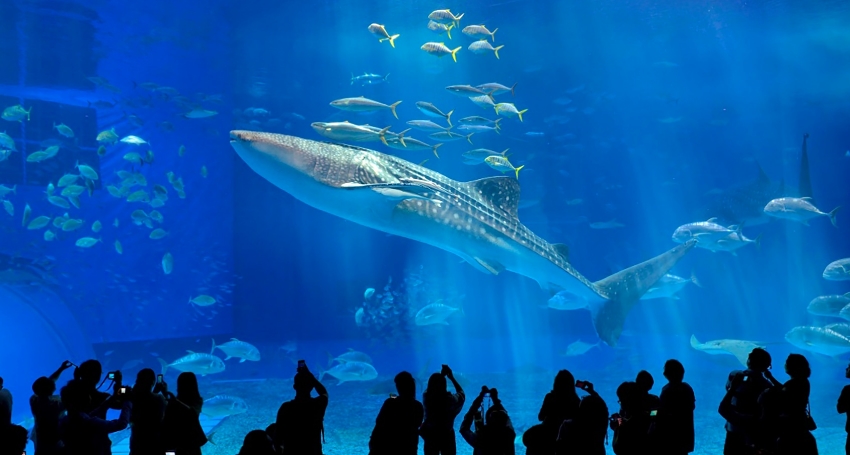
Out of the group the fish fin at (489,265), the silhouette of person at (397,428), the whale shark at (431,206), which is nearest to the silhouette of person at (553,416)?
the silhouette of person at (397,428)

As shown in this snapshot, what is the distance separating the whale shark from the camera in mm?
4543

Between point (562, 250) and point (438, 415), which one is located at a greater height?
point (562, 250)

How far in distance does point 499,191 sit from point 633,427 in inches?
137

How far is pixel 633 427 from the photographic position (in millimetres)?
2506

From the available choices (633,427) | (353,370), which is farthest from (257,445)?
(353,370)

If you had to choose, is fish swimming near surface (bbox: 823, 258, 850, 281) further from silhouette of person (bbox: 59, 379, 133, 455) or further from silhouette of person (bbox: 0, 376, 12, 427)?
silhouette of person (bbox: 0, 376, 12, 427)

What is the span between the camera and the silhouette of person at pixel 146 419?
8.50ft

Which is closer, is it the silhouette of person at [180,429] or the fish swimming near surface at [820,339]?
the silhouette of person at [180,429]

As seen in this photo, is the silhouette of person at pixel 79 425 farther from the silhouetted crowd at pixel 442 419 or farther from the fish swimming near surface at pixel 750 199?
the fish swimming near surface at pixel 750 199

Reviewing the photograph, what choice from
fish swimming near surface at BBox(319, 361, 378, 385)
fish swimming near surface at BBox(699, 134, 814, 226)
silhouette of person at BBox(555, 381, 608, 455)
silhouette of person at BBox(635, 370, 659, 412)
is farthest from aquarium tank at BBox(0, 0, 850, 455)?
silhouette of person at BBox(555, 381, 608, 455)

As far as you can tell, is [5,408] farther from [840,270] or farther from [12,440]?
[840,270]

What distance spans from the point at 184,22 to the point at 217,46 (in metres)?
1.91

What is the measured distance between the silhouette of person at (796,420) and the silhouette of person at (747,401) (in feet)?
0.38

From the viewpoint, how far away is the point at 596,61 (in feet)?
77.0
